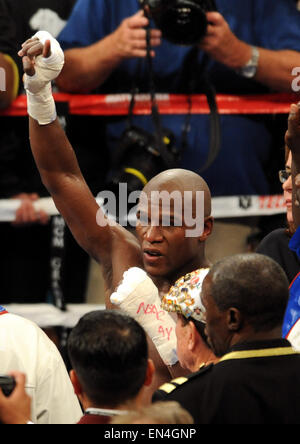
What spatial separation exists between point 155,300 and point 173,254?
24cm

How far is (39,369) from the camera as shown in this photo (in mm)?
2260

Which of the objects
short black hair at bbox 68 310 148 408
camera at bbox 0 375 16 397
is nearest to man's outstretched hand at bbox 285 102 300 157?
short black hair at bbox 68 310 148 408

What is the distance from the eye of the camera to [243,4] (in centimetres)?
388

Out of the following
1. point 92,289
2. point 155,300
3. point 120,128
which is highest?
point 120,128

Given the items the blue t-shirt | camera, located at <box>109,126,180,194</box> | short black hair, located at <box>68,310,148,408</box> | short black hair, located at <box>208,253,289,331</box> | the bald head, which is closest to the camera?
short black hair, located at <box>68,310,148,408</box>

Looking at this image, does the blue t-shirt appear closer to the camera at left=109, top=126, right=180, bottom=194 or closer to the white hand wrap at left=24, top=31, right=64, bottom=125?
the camera at left=109, top=126, right=180, bottom=194

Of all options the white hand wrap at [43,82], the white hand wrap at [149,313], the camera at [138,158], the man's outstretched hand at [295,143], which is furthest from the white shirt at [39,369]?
the camera at [138,158]

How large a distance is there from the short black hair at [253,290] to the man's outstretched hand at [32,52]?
0.89m

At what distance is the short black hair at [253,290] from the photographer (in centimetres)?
195

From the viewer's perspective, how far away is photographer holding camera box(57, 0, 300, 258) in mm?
3729

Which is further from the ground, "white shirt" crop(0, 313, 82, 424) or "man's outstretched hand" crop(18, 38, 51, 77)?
"man's outstretched hand" crop(18, 38, 51, 77)

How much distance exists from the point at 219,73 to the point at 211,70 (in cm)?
4

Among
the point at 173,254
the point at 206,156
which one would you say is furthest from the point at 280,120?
the point at 173,254
